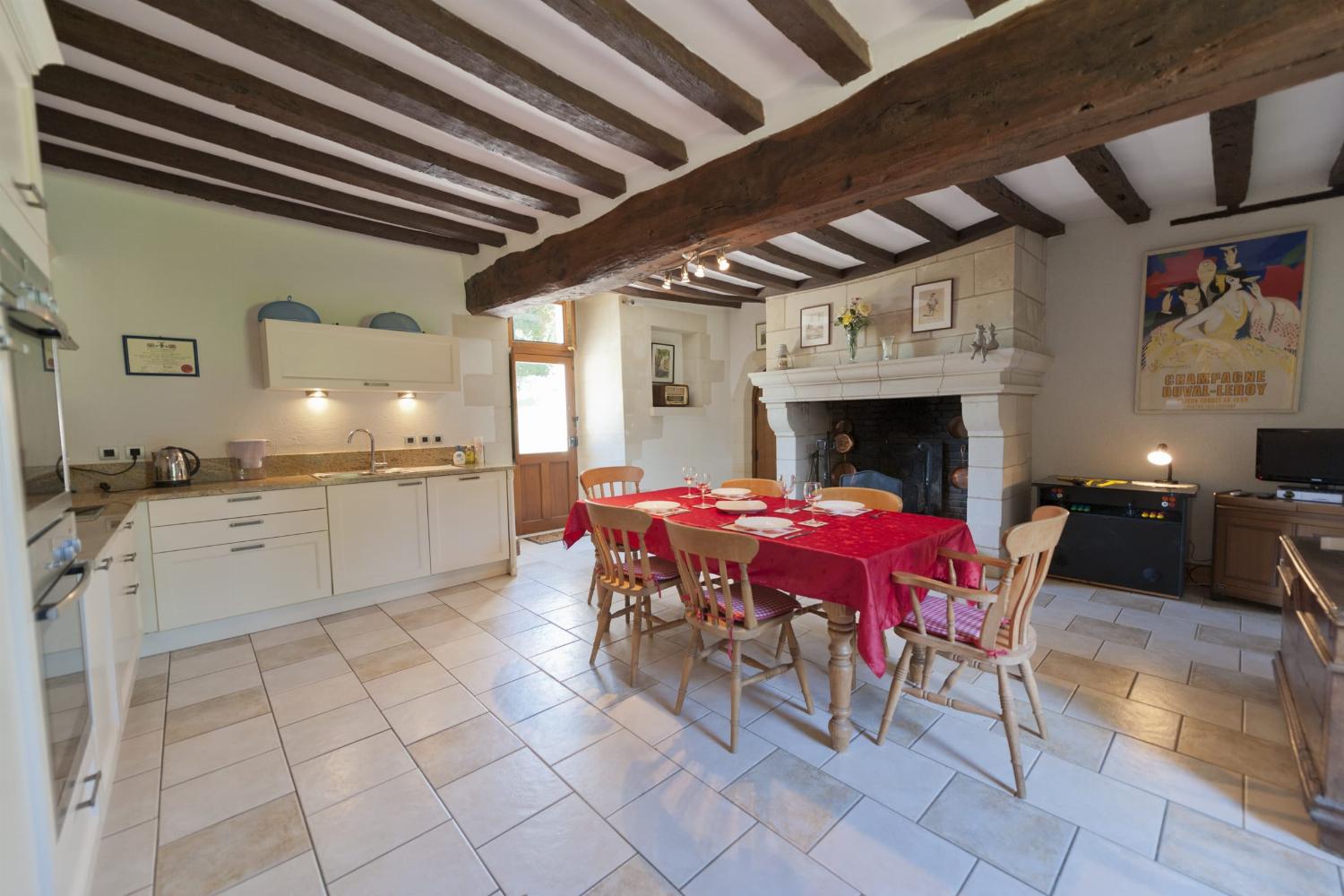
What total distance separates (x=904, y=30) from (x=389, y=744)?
10.7ft

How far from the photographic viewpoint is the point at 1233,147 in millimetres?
2555

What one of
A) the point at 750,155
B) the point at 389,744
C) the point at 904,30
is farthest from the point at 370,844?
the point at 904,30

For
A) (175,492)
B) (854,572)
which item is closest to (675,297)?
(175,492)

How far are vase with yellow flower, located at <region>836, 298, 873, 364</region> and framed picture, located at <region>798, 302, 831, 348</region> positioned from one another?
0.23m

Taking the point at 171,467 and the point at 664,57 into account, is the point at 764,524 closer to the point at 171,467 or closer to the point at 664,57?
the point at 664,57

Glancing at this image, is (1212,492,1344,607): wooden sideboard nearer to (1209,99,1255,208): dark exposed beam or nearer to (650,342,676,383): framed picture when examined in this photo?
(1209,99,1255,208): dark exposed beam

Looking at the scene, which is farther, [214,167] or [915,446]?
[915,446]

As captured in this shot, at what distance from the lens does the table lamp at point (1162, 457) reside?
11.7ft

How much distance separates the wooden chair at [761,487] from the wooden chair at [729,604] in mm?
949

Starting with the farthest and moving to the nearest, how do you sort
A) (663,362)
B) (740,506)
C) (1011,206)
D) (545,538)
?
1. (663,362)
2. (545,538)
3. (1011,206)
4. (740,506)

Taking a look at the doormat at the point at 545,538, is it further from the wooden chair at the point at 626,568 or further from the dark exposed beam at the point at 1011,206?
the dark exposed beam at the point at 1011,206

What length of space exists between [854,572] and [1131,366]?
136 inches

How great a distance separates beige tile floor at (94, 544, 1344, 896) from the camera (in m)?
1.46

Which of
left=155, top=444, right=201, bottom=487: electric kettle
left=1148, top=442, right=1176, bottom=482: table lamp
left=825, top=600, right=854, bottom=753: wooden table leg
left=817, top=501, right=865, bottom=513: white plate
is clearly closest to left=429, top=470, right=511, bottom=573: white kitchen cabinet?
left=155, top=444, right=201, bottom=487: electric kettle
